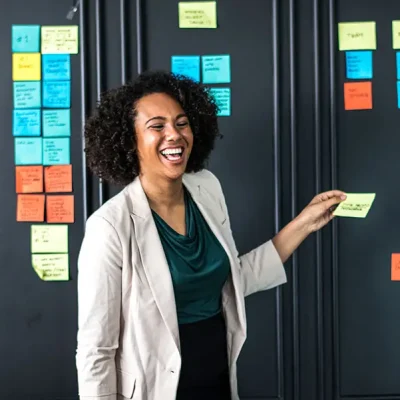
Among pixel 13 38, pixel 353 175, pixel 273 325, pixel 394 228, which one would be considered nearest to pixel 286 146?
pixel 353 175

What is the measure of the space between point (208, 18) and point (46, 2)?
58 centimetres

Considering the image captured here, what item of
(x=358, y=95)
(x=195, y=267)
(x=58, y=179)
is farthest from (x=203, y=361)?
(x=358, y=95)

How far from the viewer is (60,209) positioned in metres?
1.91

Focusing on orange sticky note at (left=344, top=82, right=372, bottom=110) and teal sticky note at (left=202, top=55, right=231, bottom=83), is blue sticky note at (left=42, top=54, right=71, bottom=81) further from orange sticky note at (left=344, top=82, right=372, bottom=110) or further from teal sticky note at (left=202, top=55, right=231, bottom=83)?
orange sticky note at (left=344, top=82, right=372, bottom=110)

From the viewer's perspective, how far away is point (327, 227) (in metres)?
1.94

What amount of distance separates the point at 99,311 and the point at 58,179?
2.42ft

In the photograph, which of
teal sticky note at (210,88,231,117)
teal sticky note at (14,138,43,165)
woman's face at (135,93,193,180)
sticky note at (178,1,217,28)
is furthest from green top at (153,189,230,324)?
sticky note at (178,1,217,28)

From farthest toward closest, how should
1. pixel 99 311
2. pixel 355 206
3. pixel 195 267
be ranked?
pixel 355 206 < pixel 195 267 < pixel 99 311

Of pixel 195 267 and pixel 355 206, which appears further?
pixel 355 206

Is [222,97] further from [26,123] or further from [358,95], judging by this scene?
[26,123]

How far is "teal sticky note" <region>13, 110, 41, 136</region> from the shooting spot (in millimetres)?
1889

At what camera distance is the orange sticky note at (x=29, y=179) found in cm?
190

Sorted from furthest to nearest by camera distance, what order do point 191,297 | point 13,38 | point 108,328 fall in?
point 13,38
point 191,297
point 108,328

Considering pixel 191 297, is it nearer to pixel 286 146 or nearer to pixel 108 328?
pixel 108 328
